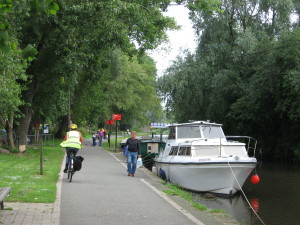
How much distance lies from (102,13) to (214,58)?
14539 millimetres

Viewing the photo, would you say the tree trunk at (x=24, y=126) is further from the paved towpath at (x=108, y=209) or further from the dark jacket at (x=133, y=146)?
the paved towpath at (x=108, y=209)

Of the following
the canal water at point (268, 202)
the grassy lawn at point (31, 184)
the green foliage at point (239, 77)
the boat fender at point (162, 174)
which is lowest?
the canal water at point (268, 202)

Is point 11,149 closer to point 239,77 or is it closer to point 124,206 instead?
point 124,206

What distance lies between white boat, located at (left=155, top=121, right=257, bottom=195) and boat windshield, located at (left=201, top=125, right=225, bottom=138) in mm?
730

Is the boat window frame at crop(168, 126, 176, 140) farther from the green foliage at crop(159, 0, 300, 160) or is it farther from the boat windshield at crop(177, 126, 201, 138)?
the green foliage at crop(159, 0, 300, 160)

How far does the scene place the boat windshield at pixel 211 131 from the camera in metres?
19.2

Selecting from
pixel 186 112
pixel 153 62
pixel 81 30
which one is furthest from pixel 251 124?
pixel 153 62

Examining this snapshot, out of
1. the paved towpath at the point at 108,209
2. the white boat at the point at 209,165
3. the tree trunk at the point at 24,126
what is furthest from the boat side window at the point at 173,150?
the tree trunk at the point at 24,126

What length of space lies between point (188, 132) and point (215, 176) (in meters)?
4.18

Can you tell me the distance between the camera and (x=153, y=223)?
7836mm

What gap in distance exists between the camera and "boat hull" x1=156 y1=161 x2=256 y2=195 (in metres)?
15.5

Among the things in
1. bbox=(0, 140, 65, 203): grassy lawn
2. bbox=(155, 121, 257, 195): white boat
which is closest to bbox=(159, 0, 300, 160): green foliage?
bbox=(155, 121, 257, 195): white boat

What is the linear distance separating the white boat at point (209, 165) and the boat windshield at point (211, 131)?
0.73m

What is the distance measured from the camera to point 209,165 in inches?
613
